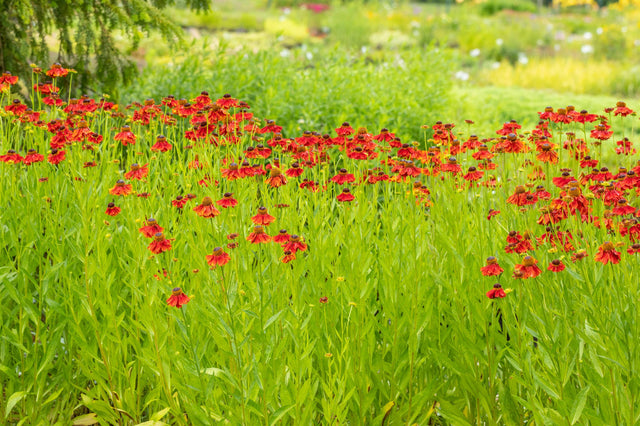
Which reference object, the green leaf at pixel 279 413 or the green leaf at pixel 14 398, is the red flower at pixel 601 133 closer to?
the green leaf at pixel 279 413

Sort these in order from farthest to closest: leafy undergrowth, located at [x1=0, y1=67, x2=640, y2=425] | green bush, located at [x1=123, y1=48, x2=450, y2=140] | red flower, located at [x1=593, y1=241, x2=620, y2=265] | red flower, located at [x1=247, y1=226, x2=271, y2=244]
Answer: green bush, located at [x1=123, y1=48, x2=450, y2=140] < leafy undergrowth, located at [x1=0, y1=67, x2=640, y2=425] < red flower, located at [x1=247, y1=226, x2=271, y2=244] < red flower, located at [x1=593, y1=241, x2=620, y2=265]

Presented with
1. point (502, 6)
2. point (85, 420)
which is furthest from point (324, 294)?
point (502, 6)

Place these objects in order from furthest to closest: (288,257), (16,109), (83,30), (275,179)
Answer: (83,30) → (16,109) → (275,179) → (288,257)

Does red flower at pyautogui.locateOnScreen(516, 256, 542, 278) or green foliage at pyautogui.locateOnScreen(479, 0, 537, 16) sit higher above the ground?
green foliage at pyautogui.locateOnScreen(479, 0, 537, 16)

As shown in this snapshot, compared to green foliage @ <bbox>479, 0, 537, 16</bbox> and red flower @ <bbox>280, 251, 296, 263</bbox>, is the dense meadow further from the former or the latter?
green foliage @ <bbox>479, 0, 537, 16</bbox>

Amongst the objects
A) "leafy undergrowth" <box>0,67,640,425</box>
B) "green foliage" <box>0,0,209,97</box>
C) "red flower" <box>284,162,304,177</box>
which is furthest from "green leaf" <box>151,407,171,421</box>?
"green foliage" <box>0,0,209,97</box>

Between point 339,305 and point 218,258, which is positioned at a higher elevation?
point 218,258

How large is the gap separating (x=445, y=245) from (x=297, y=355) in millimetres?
778

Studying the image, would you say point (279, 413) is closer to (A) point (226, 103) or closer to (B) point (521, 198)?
(B) point (521, 198)

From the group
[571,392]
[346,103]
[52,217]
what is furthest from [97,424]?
[346,103]

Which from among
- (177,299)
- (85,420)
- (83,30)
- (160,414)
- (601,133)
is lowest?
(85,420)

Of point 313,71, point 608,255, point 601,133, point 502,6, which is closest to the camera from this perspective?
point 608,255

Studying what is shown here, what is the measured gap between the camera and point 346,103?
558 centimetres

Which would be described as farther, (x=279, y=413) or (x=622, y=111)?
(x=622, y=111)
